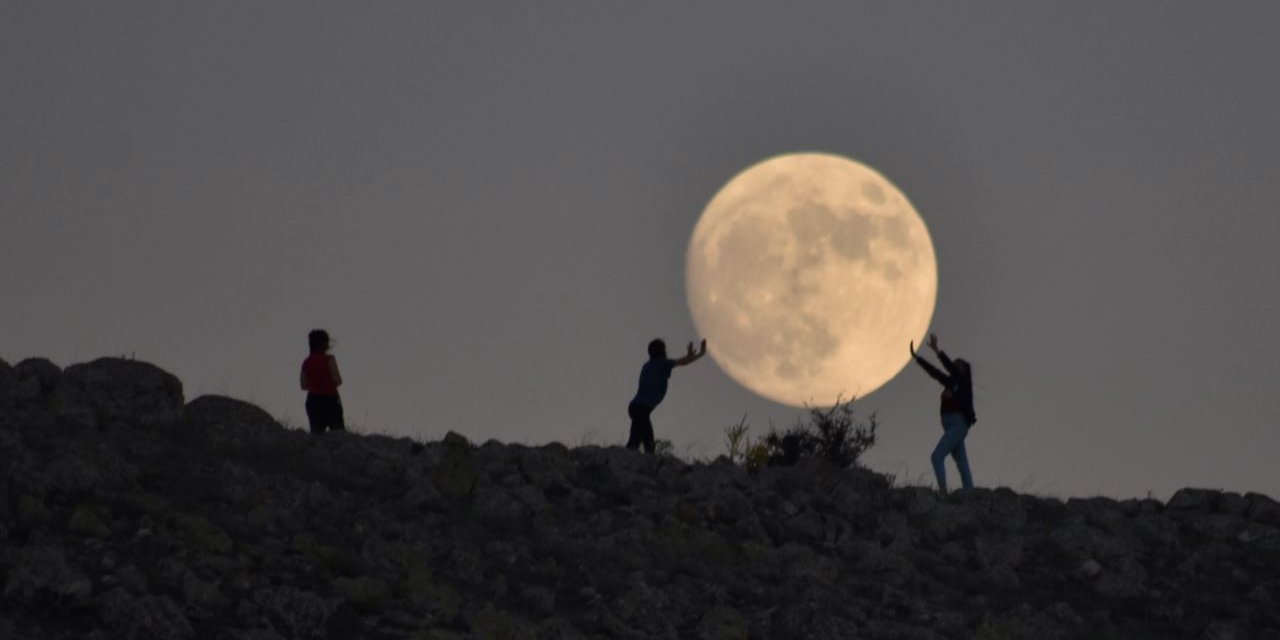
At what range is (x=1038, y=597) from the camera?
69.0 feet

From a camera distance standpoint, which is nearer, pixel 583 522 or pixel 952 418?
pixel 583 522

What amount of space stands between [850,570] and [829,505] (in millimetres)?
1748

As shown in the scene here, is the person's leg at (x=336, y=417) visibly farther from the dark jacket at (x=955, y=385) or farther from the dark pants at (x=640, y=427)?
the dark jacket at (x=955, y=385)

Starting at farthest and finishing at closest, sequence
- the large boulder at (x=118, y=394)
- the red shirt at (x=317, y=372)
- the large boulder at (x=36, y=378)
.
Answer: the red shirt at (x=317, y=372), the large boulder at (x=36, y=378), the large boulder at (x=118, y=394)

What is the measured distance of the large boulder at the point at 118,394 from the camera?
66.5 ft

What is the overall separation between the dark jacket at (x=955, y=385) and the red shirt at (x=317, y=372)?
685cm

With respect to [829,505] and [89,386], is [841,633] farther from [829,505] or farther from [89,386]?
[89,386]

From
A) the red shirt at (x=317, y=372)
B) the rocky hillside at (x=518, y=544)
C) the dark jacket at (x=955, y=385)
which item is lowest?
the rocky hillside at (x=518, y=544)

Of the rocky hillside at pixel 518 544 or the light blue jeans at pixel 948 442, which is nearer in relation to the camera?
the rocky hillside at pixel 518 544

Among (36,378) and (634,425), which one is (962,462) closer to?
(634,425)

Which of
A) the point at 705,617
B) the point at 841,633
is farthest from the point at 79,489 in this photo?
the point at 841,633

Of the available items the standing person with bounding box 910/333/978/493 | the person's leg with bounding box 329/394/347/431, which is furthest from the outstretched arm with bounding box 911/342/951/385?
the person's leg with bounding box 329/394/347/431

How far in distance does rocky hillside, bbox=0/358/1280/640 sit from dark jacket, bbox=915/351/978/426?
1053 mm

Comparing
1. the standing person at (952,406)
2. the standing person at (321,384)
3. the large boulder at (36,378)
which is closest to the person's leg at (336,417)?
the standing person at (321,384)
